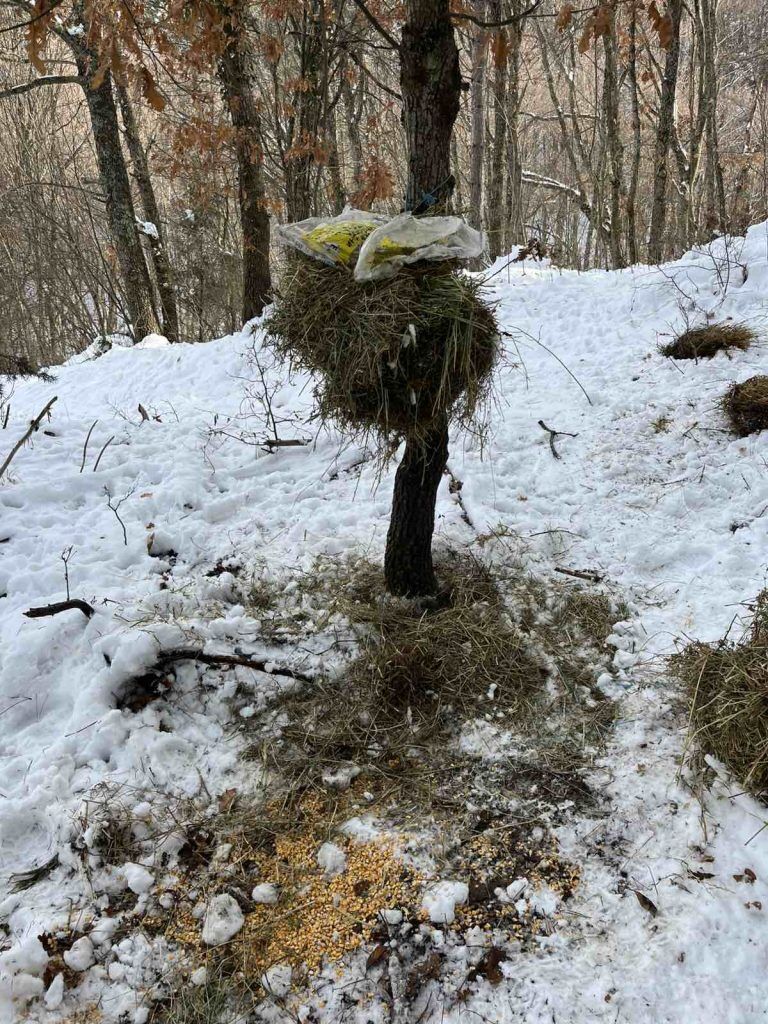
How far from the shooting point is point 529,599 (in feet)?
9.93

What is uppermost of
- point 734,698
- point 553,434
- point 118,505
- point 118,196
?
point 118,196

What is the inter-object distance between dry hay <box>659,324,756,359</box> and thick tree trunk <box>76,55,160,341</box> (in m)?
7.36

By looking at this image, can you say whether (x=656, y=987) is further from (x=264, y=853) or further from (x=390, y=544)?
(x=390, y=544)

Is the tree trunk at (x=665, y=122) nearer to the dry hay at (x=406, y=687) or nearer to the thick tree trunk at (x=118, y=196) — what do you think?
the dry hay at (x=406, y=687)

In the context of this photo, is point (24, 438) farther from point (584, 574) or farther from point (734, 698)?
point (734, 698)

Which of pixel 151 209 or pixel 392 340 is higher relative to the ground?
pixel 151 209

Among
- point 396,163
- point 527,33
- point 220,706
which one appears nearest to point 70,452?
point 220,706

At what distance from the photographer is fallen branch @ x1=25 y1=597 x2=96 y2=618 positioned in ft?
9.05

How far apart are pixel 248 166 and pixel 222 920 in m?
7.23

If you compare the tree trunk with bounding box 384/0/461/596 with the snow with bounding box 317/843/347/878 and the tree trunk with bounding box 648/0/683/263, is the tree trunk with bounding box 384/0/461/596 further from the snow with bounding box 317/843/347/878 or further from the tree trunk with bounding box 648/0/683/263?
the tree trunk with bounding box 648/0/683/263

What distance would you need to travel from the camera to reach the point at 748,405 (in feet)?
12.3

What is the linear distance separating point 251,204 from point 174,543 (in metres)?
5.04

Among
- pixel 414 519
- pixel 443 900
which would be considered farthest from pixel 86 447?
pixel 443 900

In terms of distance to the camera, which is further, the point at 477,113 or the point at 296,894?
the point at 477,113
